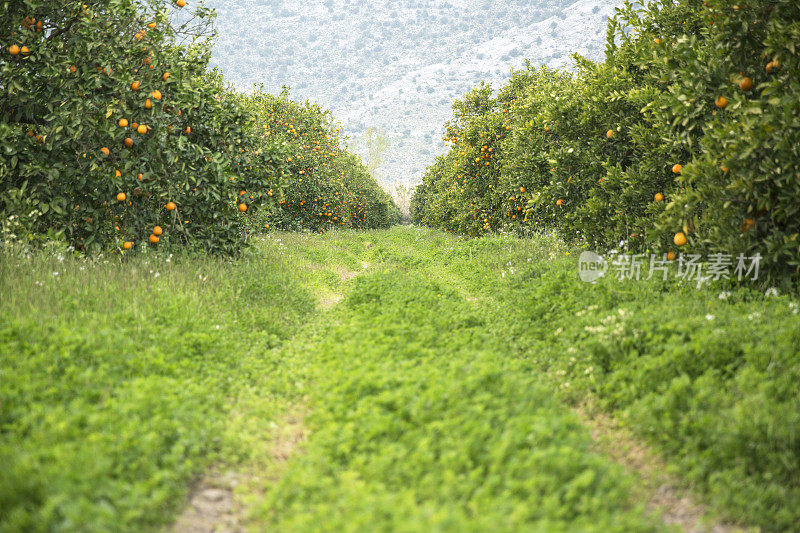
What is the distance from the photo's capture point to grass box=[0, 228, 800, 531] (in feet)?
9.92

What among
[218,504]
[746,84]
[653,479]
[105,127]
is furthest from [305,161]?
[653,479]

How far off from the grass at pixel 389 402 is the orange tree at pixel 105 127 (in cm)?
142

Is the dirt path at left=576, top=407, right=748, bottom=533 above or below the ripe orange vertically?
below

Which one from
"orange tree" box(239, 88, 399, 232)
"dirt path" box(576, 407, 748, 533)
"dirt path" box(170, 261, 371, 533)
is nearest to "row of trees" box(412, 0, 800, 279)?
"dirt path" box(576, 407, 748, 533)

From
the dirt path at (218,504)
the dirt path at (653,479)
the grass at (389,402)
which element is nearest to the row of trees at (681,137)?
the grass at (389,402)

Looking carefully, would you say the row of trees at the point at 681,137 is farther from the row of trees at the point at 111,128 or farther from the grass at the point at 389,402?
the row of trees at the point at 111,128

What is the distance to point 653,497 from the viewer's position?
355 centimetres

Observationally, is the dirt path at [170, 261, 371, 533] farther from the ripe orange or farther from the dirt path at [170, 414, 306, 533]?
the ripe orange

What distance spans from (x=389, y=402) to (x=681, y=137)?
237 inches

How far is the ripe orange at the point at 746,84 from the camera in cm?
618

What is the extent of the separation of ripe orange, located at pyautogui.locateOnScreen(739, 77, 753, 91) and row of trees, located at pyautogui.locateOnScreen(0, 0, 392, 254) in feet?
25.6

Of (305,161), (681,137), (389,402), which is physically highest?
(305,161)

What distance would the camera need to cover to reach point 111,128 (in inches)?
295

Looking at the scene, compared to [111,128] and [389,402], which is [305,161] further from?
[389,402]
